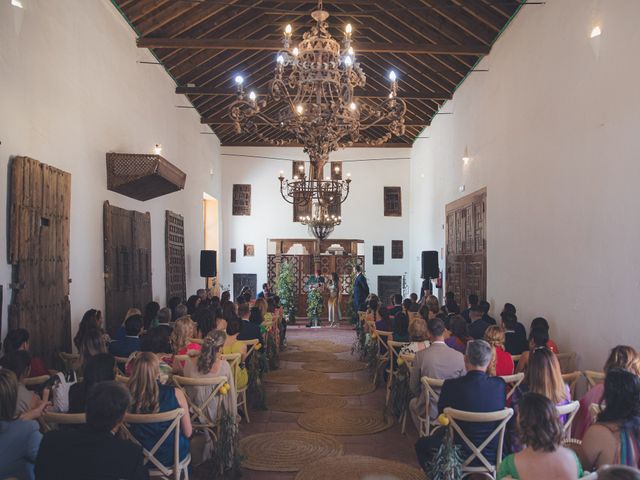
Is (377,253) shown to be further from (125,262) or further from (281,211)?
(125,262)

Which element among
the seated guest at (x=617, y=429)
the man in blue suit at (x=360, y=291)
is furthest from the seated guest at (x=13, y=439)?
the man in blue suit at (x=360, y=291)

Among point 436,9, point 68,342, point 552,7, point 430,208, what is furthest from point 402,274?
point 68,342

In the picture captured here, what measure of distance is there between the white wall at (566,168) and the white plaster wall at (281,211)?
714 centimetres

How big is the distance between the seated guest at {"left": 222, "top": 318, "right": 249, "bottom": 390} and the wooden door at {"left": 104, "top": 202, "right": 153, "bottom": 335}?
240 centimetres

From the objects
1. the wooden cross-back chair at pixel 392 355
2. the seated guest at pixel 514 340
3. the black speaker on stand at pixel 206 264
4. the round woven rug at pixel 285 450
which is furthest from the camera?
the black speaker on stand at pixel 206 264

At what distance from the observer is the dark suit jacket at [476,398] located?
11.0 feet

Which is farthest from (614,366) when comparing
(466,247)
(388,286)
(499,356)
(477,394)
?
(388,286)

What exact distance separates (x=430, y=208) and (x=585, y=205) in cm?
841

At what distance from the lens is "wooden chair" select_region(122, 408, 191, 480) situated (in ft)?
10.00

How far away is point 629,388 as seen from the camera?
2.60 m

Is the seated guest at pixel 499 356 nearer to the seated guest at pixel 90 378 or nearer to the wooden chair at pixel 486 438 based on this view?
the wooden chair at pixel 486 438

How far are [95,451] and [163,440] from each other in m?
0.92

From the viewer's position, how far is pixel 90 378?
10.4ft

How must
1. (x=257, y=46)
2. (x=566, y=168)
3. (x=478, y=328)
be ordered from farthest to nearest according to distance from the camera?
1. (x=257, y=46)
2. (x=478, y=328)
3. (x=566, y=168)
